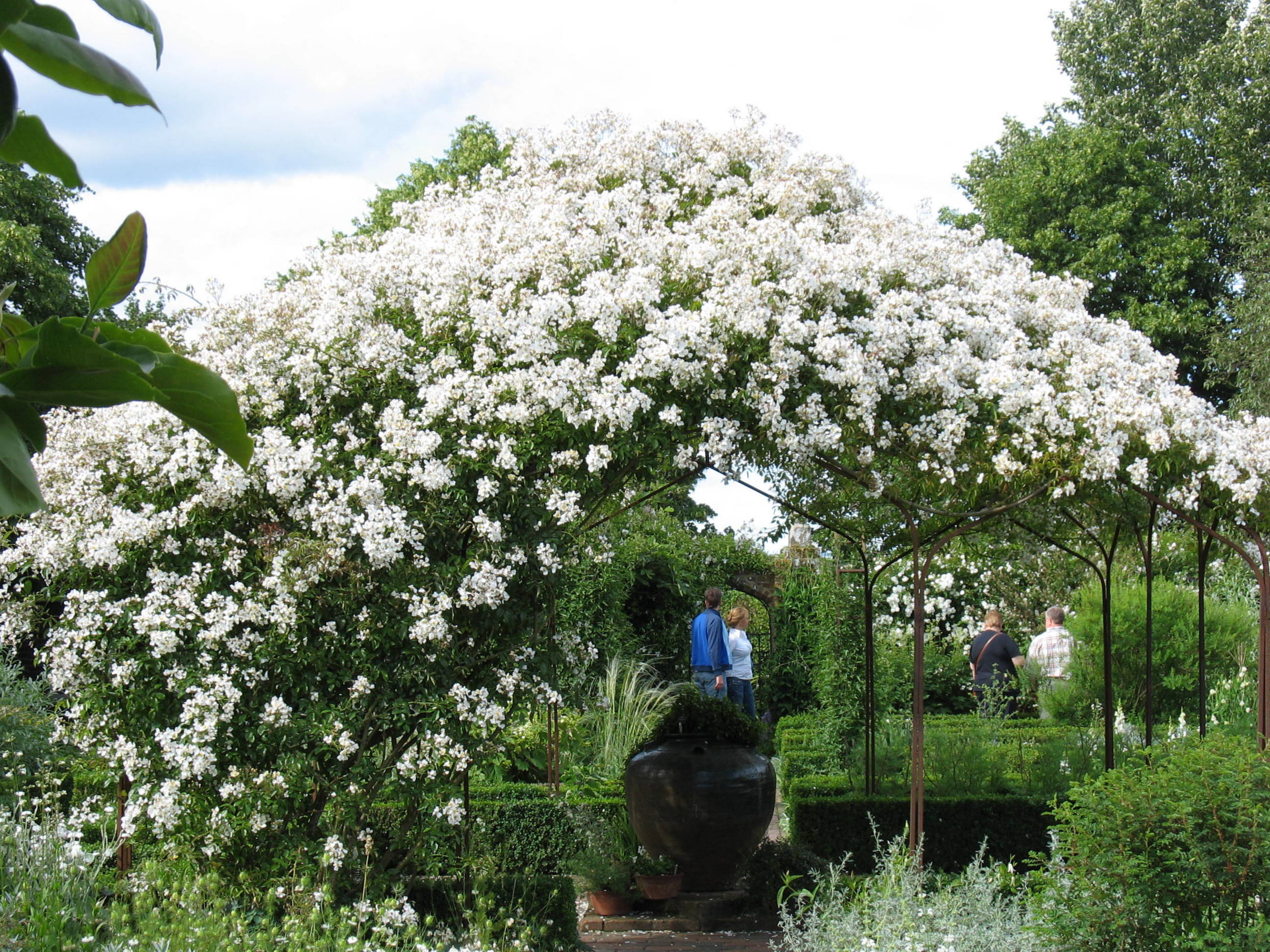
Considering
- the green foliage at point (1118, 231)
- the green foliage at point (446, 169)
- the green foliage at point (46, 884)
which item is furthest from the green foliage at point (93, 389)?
the green foliage at point (1118, 231)

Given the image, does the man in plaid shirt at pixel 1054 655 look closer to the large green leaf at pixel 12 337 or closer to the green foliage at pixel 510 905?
the green foliage at pixel 510 905

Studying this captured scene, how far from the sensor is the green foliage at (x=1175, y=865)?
144 inches

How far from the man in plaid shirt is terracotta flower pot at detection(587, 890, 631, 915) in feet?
18.7

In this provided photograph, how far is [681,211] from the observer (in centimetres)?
591

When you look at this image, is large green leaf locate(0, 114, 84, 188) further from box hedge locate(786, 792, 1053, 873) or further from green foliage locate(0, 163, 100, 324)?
green foliage locate(0, 163, 100, 324)

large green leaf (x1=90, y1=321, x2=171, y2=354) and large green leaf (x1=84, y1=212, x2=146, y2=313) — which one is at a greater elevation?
large green leaf (x1=84, y1=212, x2=146, y2=313)

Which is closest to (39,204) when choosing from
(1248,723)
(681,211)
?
(681,211)

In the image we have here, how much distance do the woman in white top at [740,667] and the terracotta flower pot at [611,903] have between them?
3941 millimetres

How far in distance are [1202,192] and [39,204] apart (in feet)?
61.8

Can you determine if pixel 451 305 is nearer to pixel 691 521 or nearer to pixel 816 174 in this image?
pixel 816 174

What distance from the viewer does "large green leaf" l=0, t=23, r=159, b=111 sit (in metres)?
0.63

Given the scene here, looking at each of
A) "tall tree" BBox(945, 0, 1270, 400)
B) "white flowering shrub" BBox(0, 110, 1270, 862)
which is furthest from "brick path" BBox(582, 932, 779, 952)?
"tall tree" BBox(945, 0, 1270, 400)

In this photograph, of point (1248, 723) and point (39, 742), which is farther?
point (1248, 723)

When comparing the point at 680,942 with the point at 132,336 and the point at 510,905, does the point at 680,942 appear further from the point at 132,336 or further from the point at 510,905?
the point at 132,336
